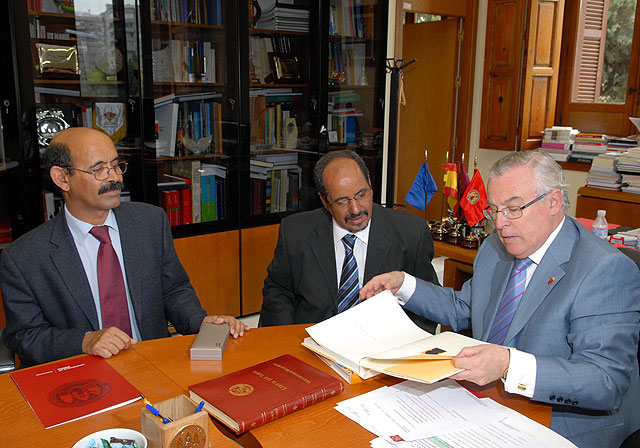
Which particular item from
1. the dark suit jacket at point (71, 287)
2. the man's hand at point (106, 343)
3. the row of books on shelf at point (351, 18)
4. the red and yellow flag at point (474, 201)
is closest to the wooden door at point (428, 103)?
the row of books on shelf at point (351, 18)

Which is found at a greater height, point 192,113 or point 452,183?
point 192,113

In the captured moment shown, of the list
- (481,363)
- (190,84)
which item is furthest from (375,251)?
(190,84)

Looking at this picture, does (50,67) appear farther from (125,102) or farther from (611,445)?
(611,445)

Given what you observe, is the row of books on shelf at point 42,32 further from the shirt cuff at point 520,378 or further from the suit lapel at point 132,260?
the shirt cuff at point 520,378

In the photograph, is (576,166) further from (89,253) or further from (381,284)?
(89,253)

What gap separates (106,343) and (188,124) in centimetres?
215

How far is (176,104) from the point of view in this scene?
3.43 m

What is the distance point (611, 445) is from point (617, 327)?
1.08 feet

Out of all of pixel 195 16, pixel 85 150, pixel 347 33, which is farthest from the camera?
pixel 347 33

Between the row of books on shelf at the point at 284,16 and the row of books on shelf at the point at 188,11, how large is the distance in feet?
0.91

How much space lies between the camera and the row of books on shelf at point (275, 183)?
379 cm

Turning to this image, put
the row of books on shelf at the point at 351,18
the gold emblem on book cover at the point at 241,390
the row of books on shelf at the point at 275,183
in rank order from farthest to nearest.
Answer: the row of books on shelf at the point at 351,18 < the row of books on shelf at the point at 275,183 < the gold emblem on book cover at the point at 241,390

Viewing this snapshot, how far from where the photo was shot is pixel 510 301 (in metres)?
1.62

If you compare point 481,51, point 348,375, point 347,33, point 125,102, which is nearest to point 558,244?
point 348,375
